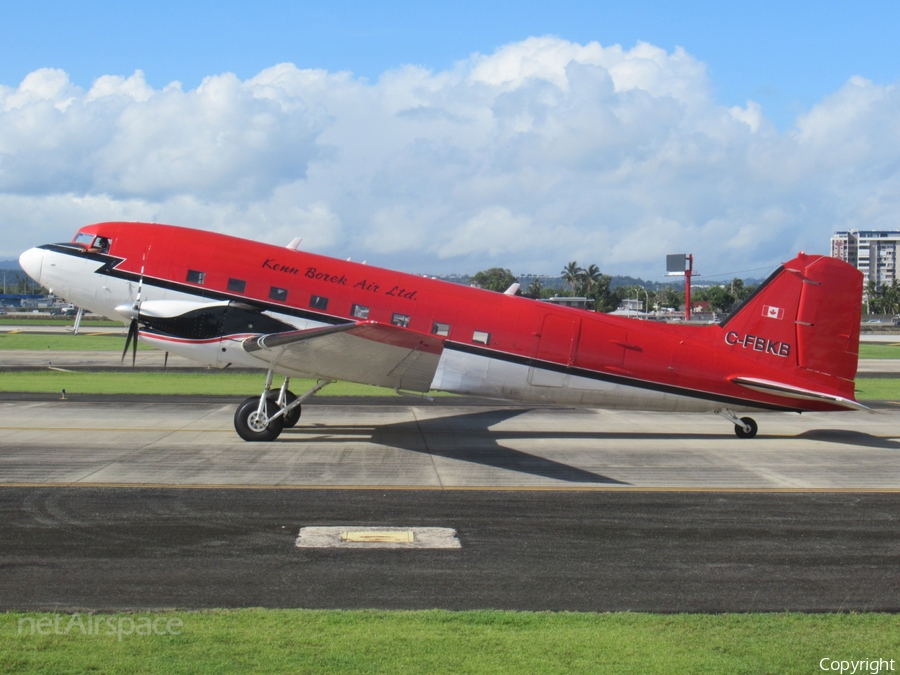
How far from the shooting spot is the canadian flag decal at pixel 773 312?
19.6 meters

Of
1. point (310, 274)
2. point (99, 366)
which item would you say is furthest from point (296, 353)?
point (99, 366)

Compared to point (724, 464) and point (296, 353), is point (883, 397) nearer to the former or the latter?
point (724, 464)

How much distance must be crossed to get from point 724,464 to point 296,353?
9.77 m

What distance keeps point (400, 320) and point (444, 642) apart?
37.6 ft

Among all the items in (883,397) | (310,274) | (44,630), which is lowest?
(44,630)

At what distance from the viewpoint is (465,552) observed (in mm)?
10500

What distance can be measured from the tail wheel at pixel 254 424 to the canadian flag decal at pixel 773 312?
498 inches

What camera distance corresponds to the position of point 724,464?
1677 cm

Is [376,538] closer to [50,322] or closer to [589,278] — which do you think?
[50,322]

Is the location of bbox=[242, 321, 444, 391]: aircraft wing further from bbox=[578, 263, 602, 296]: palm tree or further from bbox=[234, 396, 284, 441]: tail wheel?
bbox=[578, 263, 602, 296]: palm tree

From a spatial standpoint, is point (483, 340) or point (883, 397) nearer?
point (483, 340)

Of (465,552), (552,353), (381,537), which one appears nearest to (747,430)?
(552,353)

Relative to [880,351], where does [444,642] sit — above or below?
below

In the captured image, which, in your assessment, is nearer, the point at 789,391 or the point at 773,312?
the point at 789,391
